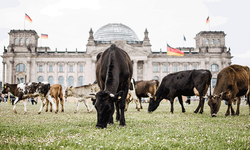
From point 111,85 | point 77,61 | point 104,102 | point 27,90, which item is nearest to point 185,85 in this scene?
point 111,85

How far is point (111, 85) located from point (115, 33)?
3300 inches

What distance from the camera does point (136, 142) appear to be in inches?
198

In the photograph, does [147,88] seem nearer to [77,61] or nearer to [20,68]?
[77,61]

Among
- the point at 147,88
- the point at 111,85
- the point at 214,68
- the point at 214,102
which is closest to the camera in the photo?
the point at 111,85

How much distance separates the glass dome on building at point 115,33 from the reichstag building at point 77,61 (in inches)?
434

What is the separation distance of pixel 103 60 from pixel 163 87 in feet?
26.3

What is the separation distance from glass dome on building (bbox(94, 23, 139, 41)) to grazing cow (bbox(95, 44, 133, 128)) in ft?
260

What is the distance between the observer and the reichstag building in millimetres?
75000

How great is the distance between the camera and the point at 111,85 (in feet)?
22.8

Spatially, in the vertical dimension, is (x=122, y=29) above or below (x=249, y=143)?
above

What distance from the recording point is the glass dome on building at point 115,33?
8775 cm

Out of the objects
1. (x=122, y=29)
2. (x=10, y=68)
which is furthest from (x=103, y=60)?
(x=122, y=29)

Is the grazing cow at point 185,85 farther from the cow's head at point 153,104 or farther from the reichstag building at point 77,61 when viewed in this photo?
the reichstag building at point 77,61

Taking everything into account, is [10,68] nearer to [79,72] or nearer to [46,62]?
[46,62]
